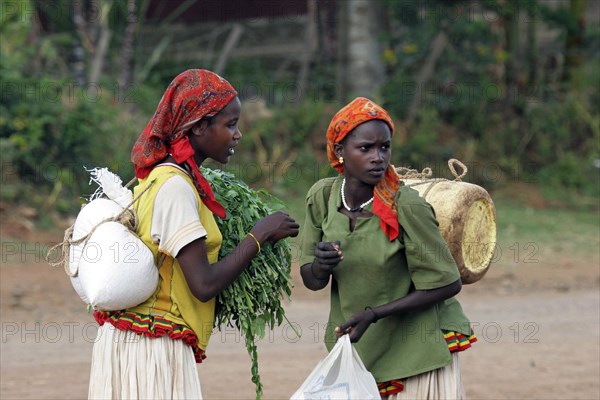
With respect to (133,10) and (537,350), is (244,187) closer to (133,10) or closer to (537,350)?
(537,350)

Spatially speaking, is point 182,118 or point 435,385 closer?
point 182,118

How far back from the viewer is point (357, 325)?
3.56 m

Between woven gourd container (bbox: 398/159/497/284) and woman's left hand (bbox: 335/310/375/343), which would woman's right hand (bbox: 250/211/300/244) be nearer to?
woman's left hand (bbox: 335/310/375/343)

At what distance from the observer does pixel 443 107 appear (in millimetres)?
14648

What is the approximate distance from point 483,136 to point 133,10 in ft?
18.2

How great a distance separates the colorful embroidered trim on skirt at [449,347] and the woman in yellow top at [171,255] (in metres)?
0.73

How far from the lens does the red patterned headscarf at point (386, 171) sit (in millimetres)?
3539

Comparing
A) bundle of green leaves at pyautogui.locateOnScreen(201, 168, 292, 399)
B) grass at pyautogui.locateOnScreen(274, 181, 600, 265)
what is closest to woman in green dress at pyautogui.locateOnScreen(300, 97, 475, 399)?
bundle of green leaves at pyautogui.locateOnScreen(201, 168, 292, 399)

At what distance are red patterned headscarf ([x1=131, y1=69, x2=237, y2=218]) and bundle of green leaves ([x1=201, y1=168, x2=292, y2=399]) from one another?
264 mm

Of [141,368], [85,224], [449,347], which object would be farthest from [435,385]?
[85,224]

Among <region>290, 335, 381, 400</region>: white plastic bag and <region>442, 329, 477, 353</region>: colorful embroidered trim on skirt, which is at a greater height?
<region>442, 329, 477, 353</region>: colorful embroidered trim on skirt

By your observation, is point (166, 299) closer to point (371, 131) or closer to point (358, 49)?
point (371, 131)

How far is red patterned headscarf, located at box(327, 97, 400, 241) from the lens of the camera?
11.6ft

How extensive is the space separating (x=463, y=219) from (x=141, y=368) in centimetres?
140
